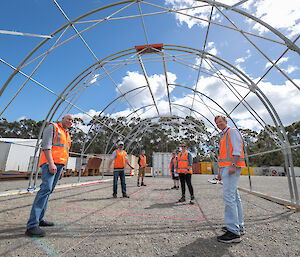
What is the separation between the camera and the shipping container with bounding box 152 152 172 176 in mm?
21141

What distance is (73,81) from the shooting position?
7.96 m

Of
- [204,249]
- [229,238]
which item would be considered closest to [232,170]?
[229,238]

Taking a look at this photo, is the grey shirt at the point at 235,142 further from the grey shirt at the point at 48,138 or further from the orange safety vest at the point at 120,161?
the orange safety vest at the point at 120,161

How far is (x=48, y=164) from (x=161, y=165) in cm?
1918

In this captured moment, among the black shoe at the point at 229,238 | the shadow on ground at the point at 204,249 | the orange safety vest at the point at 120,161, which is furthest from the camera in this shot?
the orange safety vest at the point at 120,161

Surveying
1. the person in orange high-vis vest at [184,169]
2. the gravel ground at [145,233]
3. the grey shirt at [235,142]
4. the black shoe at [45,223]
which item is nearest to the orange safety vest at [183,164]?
the person in orange high-vis vest at [184,169]

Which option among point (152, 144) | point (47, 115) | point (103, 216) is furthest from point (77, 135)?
point (103, 216)

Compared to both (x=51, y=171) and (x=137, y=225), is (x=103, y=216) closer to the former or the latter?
(x=137, y=225)

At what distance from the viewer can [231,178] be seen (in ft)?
8.62

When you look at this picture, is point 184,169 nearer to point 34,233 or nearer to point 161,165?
point 34,233

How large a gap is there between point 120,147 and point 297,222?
5261 mm

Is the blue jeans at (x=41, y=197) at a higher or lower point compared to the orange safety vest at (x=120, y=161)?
lower

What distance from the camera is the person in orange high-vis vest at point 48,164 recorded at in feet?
8.50

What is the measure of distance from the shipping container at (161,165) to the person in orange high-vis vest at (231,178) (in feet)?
61.0
